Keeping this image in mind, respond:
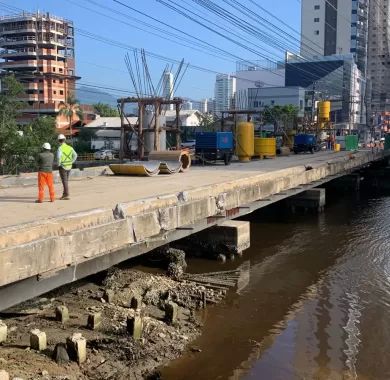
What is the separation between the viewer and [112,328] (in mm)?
10344

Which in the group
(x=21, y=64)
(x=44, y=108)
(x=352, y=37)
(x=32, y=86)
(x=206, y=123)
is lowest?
→ (x=206, y=123)

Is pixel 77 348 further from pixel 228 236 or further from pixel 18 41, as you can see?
pixel 18 41

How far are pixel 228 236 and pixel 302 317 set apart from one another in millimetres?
4906

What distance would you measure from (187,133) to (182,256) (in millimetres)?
70028

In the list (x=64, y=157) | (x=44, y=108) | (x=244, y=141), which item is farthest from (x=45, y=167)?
(x=44, y=108)

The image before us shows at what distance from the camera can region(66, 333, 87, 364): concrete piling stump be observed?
8820 mm

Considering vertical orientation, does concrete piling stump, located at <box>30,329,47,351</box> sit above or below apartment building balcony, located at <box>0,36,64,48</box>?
below

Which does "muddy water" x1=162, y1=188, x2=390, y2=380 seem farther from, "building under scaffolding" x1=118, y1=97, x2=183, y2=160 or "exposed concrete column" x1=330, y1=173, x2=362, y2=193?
"exposed concrete column" x1=330, y1=173, x2=362, y2=193

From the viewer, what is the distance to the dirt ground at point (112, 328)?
8.66 m

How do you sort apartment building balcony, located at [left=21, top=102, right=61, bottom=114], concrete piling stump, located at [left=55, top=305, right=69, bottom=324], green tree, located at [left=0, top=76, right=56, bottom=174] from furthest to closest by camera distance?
apartment building balcony, located at [left=21, top=102, right=61, bottom=114] < green tree, located at [left=0, top=76, right=56, bottom=174] < concrete piling stump, located at [left=55, top=305, right=69, bottom=324]

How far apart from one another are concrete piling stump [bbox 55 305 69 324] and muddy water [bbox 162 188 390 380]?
2.47 m

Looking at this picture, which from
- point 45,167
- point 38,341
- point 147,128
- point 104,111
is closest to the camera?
point 38,341

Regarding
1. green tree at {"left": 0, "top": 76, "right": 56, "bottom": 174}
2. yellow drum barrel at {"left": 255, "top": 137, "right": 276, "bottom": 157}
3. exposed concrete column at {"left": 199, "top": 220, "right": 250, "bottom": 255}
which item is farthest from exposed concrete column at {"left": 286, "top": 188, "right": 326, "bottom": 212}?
green tree at {"left": 0, "top": 76, "right": 56, "bottom": 174}

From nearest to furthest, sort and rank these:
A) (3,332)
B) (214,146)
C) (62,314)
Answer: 1. (3,332)
2. (62,314)
3. (214,146)
